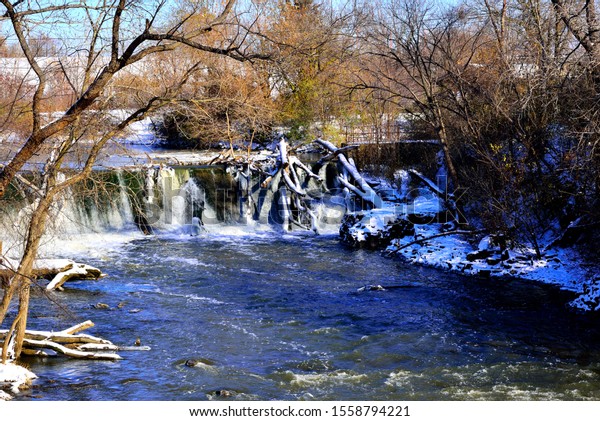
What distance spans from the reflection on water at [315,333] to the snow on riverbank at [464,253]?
48 cm

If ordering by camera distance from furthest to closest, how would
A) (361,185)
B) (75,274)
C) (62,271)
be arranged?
1. (361,185)
2. (75,274)
3. (62,271)

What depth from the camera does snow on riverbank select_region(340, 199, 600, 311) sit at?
41.7 ft

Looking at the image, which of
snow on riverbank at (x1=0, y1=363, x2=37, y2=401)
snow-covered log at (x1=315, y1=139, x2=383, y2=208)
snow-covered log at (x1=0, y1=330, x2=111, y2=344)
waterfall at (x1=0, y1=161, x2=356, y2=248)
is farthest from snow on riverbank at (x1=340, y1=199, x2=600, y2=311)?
snow on riverbank at (x1=0, y1=363, x2=37, y2=401)

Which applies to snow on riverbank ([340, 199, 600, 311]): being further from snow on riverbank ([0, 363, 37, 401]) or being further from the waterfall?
snow on riverbank ([0, 363, 37, 401])

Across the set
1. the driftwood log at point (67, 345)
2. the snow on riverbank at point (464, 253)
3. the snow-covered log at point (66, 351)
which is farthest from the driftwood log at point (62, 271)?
the snow on riverbank at point (464, 253)

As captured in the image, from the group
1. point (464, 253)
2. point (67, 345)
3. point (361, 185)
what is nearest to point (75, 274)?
point (67, 345)

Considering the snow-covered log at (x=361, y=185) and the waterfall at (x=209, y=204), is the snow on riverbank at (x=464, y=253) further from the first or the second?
the waterfall at (x=209, y=204)

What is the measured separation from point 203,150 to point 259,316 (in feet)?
51.0

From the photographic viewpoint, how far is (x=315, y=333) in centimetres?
1013

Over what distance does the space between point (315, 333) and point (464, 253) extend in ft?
20.1

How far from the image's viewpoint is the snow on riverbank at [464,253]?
12695 millimetres

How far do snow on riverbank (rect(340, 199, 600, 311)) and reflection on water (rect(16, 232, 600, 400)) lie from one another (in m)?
0.48

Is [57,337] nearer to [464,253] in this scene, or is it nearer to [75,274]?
[75,274]

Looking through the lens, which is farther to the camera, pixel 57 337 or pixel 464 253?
pixel 464 253
